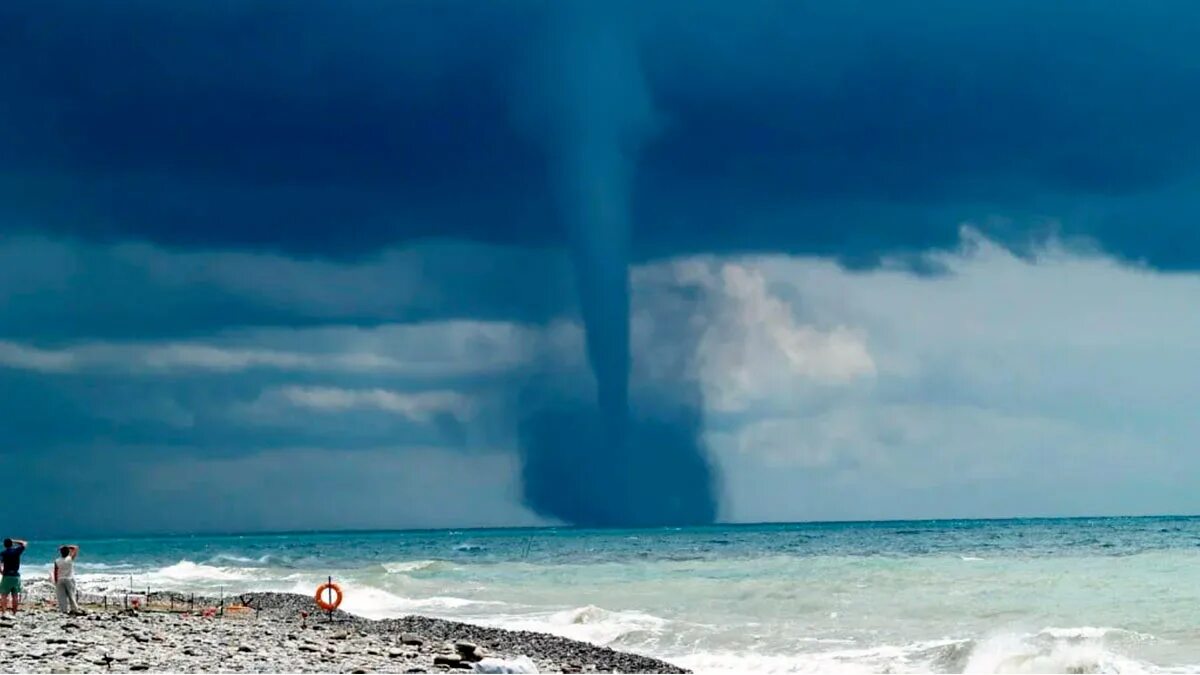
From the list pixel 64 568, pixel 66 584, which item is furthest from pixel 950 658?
pixel 64 568

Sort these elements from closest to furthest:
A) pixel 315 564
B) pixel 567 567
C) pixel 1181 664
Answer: pixel 1181 664, pixel 567 567, pixel 315 564

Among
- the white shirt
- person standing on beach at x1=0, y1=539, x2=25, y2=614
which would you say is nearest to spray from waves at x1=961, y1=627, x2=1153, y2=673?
the white shirt

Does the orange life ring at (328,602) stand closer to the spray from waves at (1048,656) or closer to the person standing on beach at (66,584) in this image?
the person standing on beach at (66,584)

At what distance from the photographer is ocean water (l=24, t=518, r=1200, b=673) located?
92.9 feet

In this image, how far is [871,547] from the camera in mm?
85062

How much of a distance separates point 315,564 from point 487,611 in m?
42.3

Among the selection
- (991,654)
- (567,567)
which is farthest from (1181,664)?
(567,567)

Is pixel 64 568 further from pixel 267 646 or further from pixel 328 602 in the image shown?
pixel 267 646

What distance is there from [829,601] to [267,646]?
70.5ft

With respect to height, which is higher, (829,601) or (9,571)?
(9,571)

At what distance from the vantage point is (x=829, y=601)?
41062 millimetres

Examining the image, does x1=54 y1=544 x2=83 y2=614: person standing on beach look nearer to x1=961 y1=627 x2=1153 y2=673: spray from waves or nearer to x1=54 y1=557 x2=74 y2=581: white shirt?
x1=54 y1=557 x2=74 y2=581: white shirt

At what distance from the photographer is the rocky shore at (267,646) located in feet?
69.3

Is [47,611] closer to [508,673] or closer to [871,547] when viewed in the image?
[508,673]
